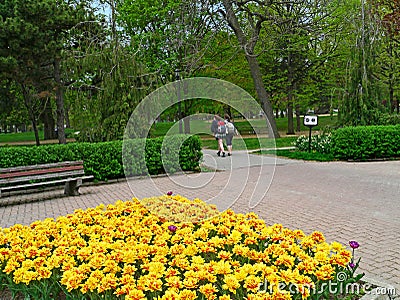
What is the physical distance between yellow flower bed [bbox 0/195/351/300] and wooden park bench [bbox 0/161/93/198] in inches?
156

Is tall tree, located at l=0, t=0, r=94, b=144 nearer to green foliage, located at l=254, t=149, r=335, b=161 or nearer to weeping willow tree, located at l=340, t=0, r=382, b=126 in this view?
green foliage, located at l=254, t=149, r=335, b=161

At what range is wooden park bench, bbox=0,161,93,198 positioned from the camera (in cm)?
777

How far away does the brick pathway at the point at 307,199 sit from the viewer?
4.78 meters

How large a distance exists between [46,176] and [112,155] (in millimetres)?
2070

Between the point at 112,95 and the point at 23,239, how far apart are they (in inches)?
347

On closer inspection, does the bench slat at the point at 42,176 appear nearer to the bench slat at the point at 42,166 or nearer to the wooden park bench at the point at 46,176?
the wooden park bench at the point at 46,176

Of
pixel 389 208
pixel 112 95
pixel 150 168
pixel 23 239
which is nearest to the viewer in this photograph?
pixel 23 239

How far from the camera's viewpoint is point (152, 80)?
1263cm

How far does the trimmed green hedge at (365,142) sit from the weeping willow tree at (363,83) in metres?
1.80

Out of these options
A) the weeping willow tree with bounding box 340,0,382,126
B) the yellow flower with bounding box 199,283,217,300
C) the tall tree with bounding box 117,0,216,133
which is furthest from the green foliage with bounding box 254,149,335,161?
the yellow flower with bounding box 199,283,217,300

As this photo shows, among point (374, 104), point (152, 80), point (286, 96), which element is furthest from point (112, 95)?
point (286, 96)

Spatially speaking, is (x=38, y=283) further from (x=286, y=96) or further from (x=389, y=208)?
(x=286, y=96)

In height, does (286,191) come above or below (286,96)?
below

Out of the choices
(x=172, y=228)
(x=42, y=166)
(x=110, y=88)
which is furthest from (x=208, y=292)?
(x=110, y=88)
